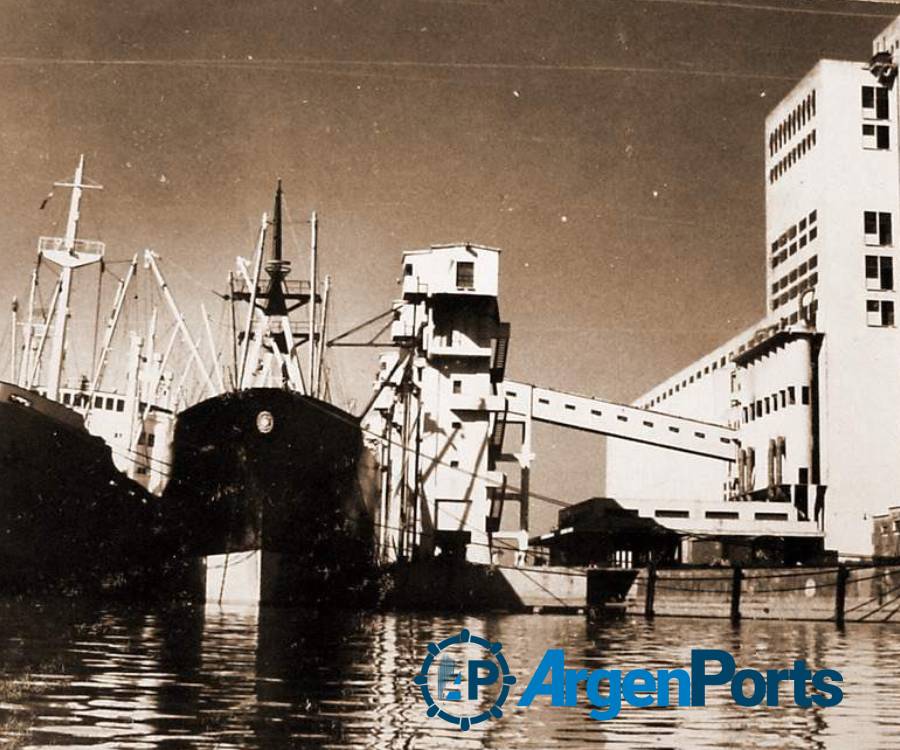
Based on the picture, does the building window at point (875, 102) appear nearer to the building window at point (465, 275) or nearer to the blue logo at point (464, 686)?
the building window at point (465, 275)

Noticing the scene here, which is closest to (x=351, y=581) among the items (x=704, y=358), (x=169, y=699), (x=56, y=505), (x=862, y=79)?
(x=56, y=505)

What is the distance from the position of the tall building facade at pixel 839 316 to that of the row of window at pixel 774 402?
0.11 m

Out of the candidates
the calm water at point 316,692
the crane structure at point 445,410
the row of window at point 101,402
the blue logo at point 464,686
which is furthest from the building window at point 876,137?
the blue logo at point 464,686

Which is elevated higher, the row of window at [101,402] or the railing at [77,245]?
the railing at [77,245]

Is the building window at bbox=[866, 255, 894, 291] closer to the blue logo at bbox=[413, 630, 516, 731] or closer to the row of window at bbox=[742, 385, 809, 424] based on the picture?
the row of window at bbox=[742, 385, 809, 424]

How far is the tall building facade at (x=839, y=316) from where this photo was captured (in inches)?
2304

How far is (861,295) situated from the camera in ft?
196

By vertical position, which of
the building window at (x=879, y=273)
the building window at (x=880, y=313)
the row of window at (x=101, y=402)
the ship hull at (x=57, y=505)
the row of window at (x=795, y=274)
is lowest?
the ship hull at (x=57, y=505)

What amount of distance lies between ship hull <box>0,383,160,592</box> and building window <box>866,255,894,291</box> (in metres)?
41.0

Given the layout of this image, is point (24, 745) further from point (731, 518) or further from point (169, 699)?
point (731, 518)

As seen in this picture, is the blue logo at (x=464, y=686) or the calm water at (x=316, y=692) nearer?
the calm water at (x=316, y=692)

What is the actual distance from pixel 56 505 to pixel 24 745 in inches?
990

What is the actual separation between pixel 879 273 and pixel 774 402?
914 centimetres
